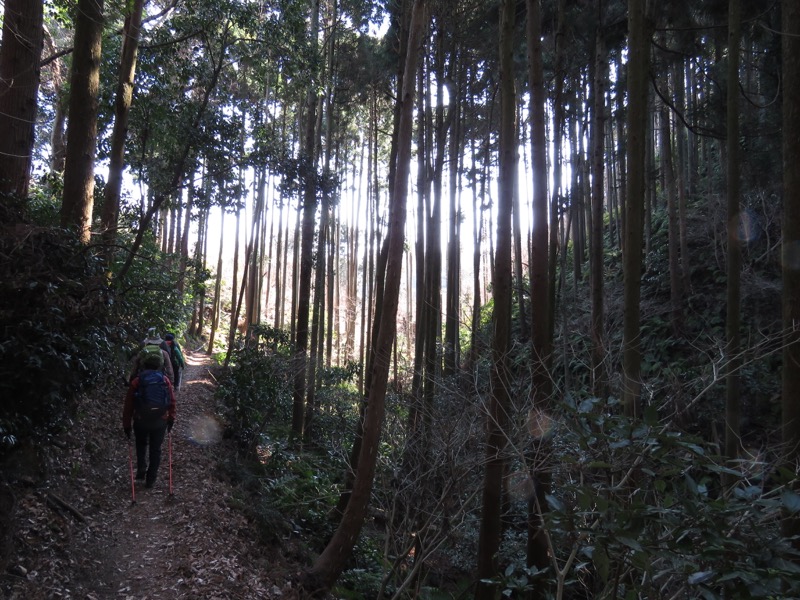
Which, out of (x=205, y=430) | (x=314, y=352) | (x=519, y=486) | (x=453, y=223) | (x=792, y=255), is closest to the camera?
(x=792, y=255)

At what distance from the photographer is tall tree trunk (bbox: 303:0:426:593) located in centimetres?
630

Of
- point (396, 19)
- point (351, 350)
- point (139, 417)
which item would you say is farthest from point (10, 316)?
point (351, 350)

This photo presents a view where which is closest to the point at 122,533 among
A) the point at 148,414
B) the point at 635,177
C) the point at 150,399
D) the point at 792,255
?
the point at 148,414

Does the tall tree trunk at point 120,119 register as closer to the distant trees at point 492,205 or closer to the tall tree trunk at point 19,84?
the distant trees at point 492,205

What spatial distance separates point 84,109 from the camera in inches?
259

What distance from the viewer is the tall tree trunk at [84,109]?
A: 20.9 feet

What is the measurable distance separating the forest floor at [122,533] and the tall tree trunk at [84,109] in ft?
9.01

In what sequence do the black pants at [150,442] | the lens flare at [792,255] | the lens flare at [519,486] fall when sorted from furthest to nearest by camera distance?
the lens flare at [519,486]
the black pants at [150,442]
the lens flare at [792,255]

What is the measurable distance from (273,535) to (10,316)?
185 inches

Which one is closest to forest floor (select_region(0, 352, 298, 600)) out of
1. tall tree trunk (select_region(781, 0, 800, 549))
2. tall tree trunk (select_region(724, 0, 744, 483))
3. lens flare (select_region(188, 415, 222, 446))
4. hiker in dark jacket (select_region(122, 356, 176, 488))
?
hiker in dark jacket (select_region(122, 356, 176, 488))

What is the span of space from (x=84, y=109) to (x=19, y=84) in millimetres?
1059

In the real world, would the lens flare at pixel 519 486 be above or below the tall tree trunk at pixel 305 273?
below

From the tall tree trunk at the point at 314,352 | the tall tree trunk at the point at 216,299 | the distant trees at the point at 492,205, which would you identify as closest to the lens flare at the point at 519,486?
the distant trees at the point at 492,205

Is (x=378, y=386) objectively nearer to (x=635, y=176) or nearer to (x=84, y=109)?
(x=635, y=176)
